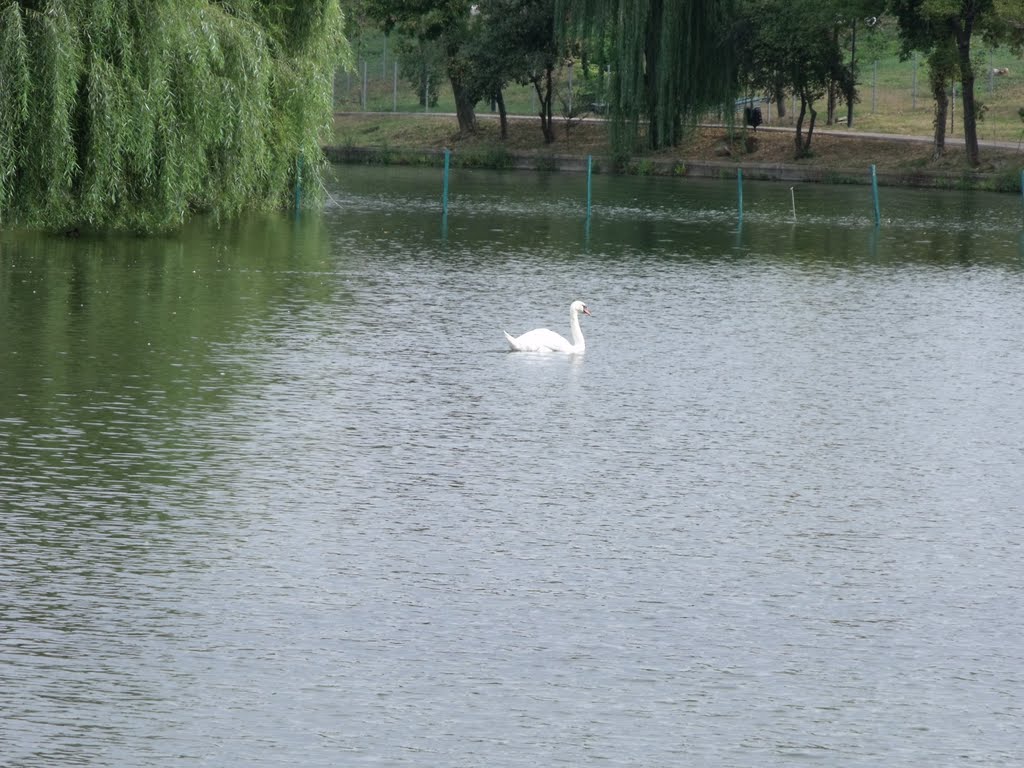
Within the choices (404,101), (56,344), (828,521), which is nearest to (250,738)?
(828,521)

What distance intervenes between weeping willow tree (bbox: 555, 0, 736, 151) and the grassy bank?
2.83m

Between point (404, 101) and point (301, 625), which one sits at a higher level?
point (404, 101)

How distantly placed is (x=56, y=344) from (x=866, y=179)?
150 ft

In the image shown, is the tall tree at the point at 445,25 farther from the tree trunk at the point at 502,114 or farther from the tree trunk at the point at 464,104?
the tree trunk at the point at 502,114

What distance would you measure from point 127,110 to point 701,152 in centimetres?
4421

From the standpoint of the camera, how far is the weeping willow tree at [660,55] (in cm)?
6225

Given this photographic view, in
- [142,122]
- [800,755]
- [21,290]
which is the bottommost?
[800,755]

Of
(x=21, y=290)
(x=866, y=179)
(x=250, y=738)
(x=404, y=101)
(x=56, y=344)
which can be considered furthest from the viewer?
(x=404, y=101)

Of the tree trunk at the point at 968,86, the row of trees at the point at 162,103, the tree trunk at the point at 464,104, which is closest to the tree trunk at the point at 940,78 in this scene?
the tree trunk at the point at 968,86

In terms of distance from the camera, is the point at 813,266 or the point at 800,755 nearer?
the point at 800,755

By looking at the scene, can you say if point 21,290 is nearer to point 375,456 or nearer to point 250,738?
point 375,456

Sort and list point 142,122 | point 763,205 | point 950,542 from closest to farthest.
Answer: point 950,542, point 142,122, point 763,205

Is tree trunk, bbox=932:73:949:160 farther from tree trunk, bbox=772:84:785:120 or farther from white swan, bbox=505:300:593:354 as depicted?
white swan, bbox=505:300:593:354

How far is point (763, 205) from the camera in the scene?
51.8 metres
